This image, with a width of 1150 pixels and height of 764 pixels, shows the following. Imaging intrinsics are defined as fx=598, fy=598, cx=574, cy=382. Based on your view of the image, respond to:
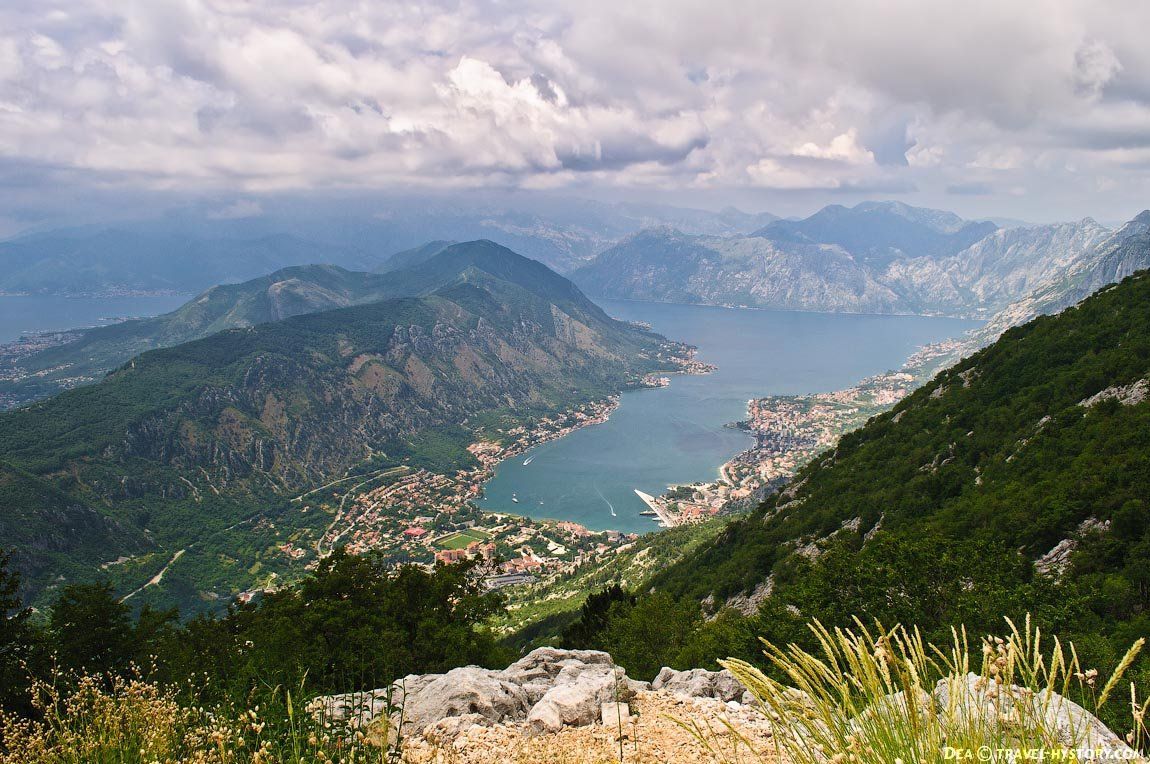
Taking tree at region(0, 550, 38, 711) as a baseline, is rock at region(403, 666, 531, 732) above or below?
above

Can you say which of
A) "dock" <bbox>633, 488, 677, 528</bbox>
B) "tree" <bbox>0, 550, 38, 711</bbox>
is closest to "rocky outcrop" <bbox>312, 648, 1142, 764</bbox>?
"tree" <bbox>0, 550, 38, 711</bbox>

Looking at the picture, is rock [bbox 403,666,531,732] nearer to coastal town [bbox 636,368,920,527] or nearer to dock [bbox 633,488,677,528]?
coastal town [bbox 636,368,920,527]

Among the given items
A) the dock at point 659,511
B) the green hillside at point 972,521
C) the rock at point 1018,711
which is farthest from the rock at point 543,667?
the dock at point 659,511

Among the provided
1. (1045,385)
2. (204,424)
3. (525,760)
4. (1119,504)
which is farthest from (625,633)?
(204,424)

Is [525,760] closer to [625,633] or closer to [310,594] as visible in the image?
[625,633]

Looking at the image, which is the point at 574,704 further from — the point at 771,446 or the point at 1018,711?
the point at 771,446
